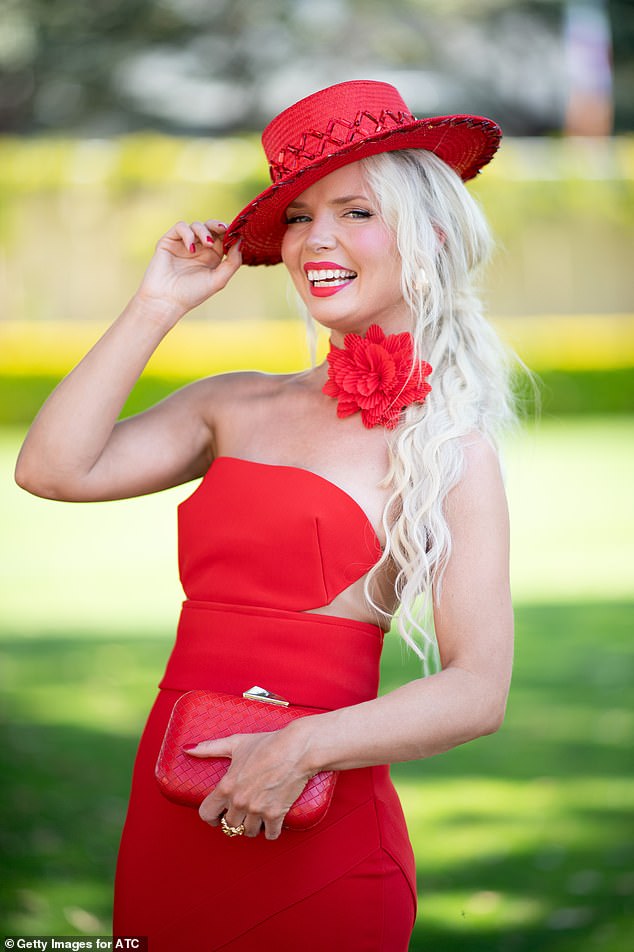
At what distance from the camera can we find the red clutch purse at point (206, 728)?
2117 millimetres

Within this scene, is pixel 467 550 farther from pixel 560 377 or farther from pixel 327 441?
pixel 560 377

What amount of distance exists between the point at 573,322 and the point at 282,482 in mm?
18962

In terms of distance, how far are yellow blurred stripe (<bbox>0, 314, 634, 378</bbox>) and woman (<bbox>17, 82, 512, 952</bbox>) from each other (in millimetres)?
14455

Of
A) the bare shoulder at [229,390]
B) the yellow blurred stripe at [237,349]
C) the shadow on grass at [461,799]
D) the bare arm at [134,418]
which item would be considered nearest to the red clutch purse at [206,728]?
the bare arm at [134,418]

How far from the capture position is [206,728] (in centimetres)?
214

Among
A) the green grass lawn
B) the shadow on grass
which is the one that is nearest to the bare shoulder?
the green grass lawn

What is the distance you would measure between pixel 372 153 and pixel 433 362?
0.39 meters

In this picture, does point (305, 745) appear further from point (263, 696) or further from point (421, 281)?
point (421, 281)

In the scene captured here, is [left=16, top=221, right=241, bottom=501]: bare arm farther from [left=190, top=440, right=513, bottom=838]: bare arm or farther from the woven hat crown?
[left=190, top=440, right=513, bottom=838]: bare arm

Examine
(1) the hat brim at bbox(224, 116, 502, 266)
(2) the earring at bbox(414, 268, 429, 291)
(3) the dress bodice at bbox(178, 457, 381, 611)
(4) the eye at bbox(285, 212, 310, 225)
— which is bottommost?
(3) the dress bodice at bbox(178, 457, 381, 611)

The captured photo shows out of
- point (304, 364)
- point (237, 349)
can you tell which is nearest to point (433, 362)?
point (304, 364)

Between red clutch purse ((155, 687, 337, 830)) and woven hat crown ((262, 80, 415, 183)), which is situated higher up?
woven hat crown ((262, 80, 415, 183))

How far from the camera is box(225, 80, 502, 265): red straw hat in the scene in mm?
2271

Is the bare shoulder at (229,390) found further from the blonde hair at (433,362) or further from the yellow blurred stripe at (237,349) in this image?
the yellow blurred stripe at (237,349)
